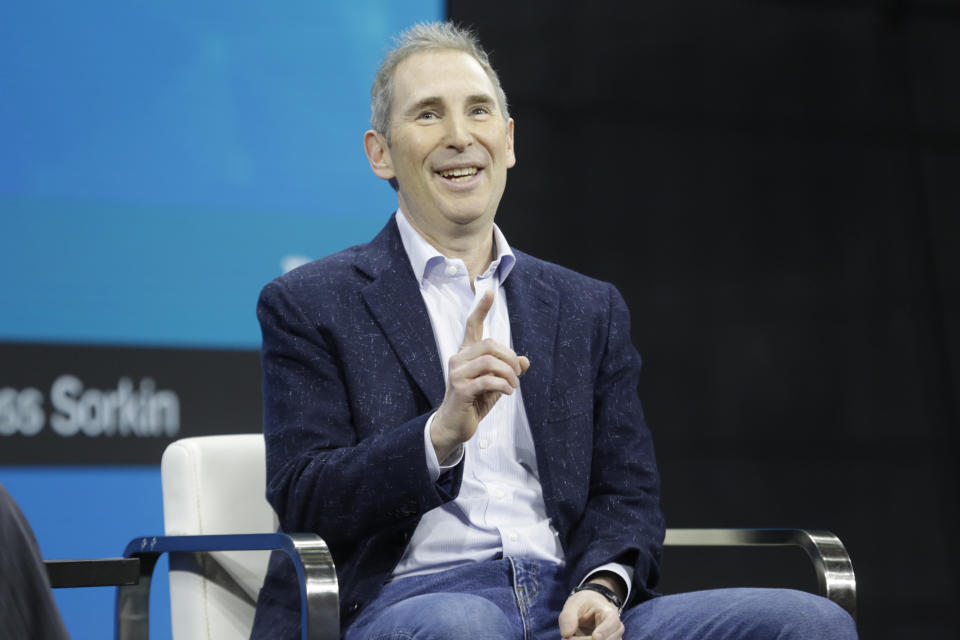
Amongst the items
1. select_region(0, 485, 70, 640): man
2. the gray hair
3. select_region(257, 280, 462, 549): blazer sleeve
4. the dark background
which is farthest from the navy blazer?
the dark background

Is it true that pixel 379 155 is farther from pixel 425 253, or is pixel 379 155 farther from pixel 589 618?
pixel 589 618

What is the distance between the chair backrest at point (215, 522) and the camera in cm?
205

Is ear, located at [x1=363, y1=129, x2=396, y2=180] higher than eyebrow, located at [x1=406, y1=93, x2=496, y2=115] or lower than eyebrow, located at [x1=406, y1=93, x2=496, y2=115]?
lower

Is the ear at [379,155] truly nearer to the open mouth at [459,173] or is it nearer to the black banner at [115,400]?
the open mouth at [459,173]

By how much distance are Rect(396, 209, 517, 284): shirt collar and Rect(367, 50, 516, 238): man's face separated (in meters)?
0.03

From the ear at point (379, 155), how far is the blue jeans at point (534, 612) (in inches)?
30.7

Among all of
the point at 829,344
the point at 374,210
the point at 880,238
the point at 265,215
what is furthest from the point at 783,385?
the point at 265,215

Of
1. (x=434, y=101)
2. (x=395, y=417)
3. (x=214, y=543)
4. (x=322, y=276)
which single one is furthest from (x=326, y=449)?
(x=434, y=101)

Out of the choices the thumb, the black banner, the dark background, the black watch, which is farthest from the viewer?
the dark background

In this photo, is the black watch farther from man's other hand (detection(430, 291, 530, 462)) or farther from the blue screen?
the blue screen

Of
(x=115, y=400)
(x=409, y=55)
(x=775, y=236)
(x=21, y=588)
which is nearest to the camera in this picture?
(x=21, y=588)

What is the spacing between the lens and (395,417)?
1.92 meters

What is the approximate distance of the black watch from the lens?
1.87 m

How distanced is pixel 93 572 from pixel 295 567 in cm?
32
